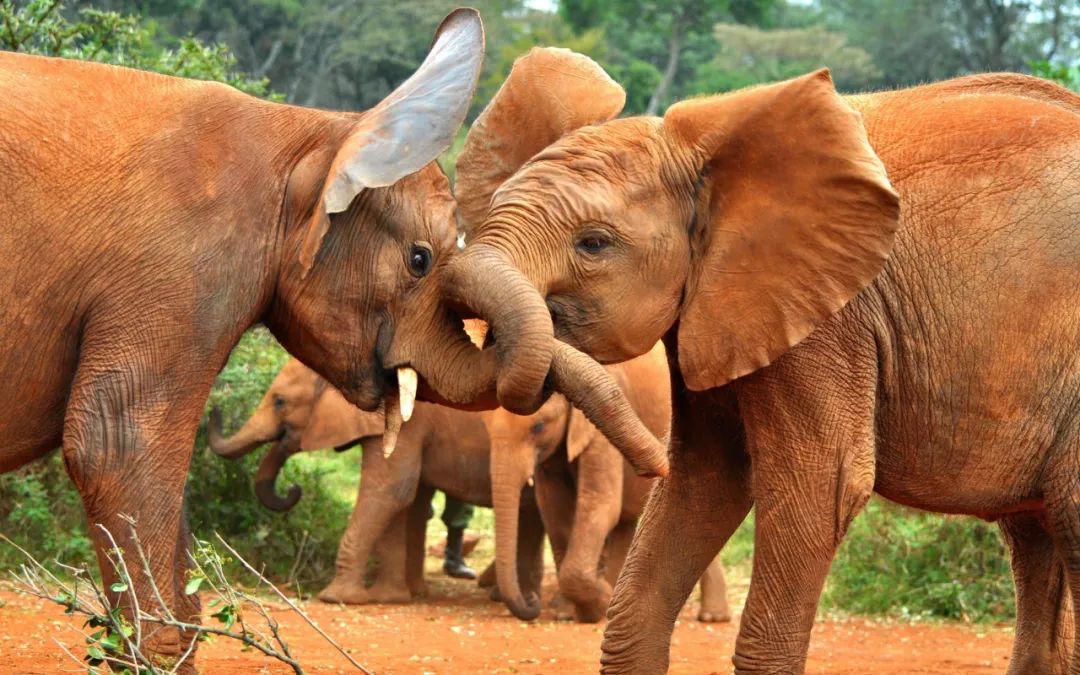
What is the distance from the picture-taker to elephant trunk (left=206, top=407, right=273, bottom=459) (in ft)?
36.7

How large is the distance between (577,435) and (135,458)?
221 inches

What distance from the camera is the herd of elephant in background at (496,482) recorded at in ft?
34.7

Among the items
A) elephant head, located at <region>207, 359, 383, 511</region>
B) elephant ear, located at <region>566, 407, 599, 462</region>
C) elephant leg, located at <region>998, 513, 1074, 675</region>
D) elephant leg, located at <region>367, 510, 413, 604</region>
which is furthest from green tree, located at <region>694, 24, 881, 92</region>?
elephant leg, located at <region>998, 513, 1074, 675</region>

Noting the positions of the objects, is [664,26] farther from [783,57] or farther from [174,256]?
[174,256]

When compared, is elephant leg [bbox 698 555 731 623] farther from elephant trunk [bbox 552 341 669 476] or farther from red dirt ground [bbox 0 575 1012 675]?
elephant trunk [bbox 552 341 669 476]

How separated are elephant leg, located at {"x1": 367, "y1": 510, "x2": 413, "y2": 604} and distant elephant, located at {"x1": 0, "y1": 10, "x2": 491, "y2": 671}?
535 cm

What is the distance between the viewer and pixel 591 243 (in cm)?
550

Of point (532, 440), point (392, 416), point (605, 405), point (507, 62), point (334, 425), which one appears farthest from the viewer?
point (507, 62)

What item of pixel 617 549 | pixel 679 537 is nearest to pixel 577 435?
pixel 617 549

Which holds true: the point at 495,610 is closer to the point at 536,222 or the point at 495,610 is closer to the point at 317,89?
the point at 536,222

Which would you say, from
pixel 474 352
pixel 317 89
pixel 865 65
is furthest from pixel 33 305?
pixel 865 65

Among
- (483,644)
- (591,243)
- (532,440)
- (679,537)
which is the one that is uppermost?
(591,243)

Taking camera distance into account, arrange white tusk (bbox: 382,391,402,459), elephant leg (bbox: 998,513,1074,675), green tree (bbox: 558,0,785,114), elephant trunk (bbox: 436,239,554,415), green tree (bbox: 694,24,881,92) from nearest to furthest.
→ 1. elephant trunk (bbox: 436,239,554,415)
2. white tusk (bbox: 382,391,402,459)
3. elephant leg (bbox: 998,513,1074,675)
4. green tree (bbox: 694,24,881,92)
5. green tree (bbox: 558,0,785,114)

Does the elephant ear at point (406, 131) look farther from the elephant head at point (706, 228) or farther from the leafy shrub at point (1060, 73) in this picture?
the leafy shrub at point (1060, 73)
